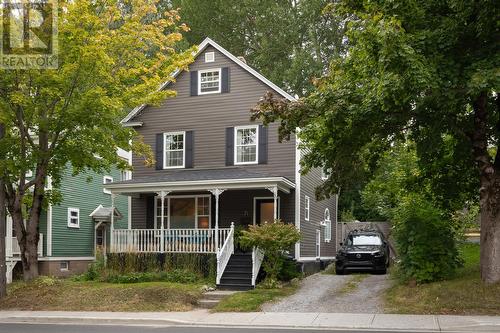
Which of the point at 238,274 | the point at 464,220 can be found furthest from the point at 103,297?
the point at 464,220

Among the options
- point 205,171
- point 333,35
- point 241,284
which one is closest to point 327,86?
point 241,284

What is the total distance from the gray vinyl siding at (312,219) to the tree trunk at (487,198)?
8.19 metres

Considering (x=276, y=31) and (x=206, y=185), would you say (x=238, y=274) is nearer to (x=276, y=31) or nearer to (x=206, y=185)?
(x=206, y=185)

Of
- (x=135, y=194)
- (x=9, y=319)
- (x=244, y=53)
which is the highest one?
(x=244, y=53)

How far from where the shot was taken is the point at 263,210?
75.8ft

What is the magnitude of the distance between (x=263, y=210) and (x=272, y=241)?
493 centimetres

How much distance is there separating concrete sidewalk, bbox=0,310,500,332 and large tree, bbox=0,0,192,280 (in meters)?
4.26

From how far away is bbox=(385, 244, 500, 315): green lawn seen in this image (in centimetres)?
1363

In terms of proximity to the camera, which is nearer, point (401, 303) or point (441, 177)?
point (401, 303)

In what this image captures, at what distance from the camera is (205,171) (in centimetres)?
2314

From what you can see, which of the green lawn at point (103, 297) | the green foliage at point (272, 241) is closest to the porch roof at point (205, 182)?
the green foliage at point (272, 241)

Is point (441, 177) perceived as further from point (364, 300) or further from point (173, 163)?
point (173, 163)

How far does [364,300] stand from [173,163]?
36.2 feet

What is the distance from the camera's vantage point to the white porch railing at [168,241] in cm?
2052
